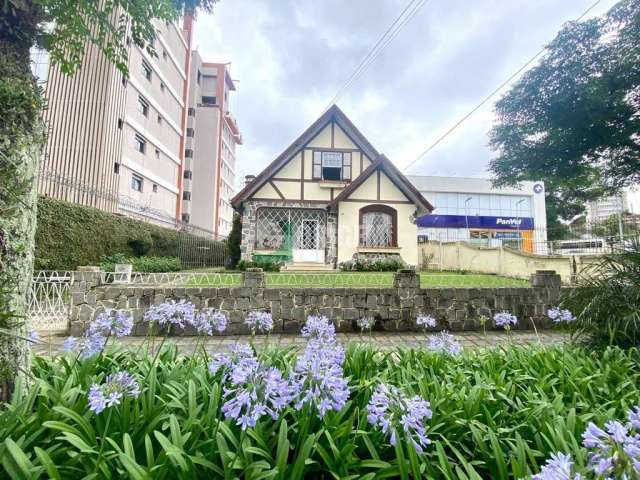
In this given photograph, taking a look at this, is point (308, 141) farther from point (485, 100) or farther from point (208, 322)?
point (208, 322)

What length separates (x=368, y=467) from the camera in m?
1.32

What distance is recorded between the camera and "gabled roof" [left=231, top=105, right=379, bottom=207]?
44.1 ft

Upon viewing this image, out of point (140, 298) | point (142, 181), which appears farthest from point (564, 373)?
point (142, 181)

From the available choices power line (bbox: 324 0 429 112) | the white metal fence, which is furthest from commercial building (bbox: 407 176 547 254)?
the white metal fence

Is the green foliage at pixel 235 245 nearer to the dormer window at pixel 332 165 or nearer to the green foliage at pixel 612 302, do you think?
the dormer window at pixel 332 165

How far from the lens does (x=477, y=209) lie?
33.3m

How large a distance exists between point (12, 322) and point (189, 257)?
54.2 feet

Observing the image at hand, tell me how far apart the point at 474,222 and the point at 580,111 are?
22836 millimetres

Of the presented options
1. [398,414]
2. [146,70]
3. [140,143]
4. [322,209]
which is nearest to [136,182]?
[140,143]

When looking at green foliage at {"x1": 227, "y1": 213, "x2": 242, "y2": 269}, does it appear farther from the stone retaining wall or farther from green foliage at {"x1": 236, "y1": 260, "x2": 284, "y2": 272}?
the stone retaining wall

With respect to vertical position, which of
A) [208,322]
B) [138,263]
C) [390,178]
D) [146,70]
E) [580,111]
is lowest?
[208,322]

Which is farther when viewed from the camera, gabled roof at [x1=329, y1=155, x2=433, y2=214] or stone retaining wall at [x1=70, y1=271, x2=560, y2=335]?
gabled roof at [x1=329, y1=155, x2=433, y2=214]

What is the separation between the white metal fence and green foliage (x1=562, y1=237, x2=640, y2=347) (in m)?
7.19

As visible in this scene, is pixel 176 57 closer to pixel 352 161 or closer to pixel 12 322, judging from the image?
pixel 352 161
